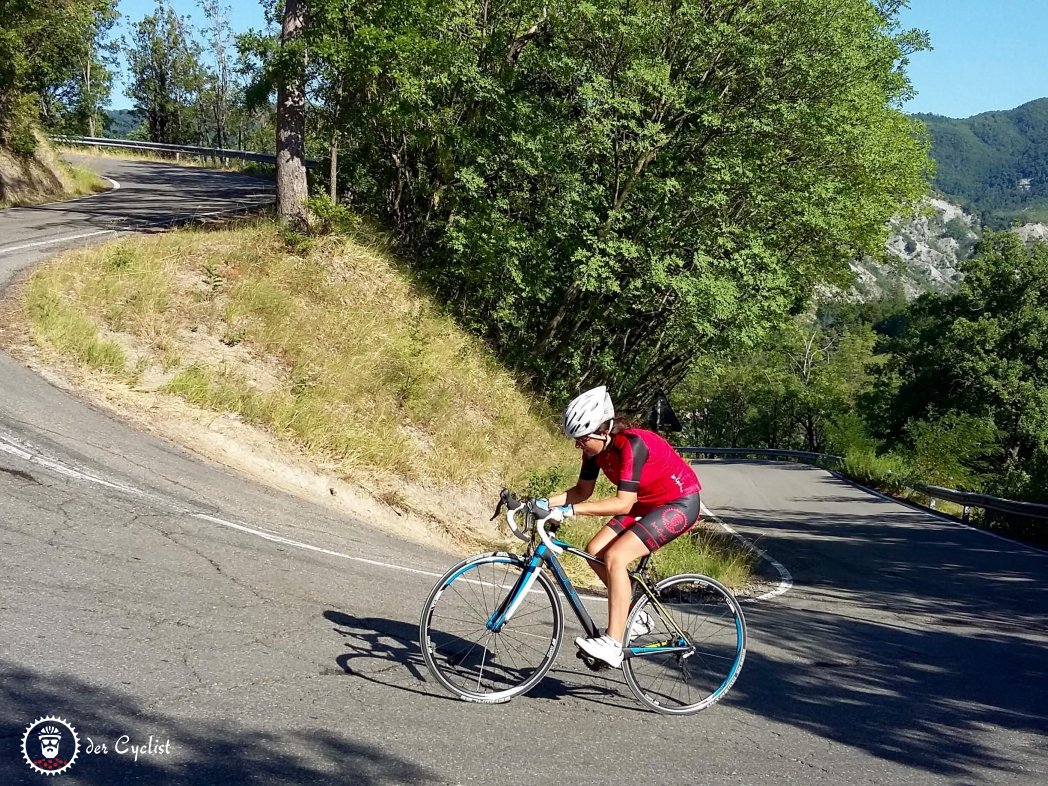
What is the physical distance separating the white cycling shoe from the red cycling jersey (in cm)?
85

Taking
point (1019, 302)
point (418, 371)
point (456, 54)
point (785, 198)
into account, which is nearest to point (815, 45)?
point (785, 198)

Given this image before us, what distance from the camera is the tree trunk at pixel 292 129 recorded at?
1642 cm

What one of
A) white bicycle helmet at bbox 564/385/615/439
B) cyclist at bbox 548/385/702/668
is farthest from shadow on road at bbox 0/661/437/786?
white bicycle helmet at bbox 564/385/615/439

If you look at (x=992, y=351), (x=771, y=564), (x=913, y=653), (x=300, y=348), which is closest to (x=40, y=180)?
(x=300, y=348)

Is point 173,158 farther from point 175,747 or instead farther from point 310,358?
point 175,747

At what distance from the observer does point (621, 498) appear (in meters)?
5.31

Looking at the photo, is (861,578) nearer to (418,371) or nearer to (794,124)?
(418,371)

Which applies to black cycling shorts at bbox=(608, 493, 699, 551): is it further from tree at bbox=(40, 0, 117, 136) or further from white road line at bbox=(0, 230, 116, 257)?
tree at bbox=(40, 0, 117, 136)

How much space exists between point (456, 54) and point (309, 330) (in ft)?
24.1

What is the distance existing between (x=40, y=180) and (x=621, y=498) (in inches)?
1016

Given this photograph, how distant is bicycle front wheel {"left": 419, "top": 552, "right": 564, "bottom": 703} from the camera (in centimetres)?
519

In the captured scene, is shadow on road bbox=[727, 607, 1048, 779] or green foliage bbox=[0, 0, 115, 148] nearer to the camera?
shadow on road bbox=[727, 607, 1048, 779]

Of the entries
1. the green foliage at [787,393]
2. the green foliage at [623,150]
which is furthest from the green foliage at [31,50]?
the green foliage at [787,393]

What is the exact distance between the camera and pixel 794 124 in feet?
65.0
